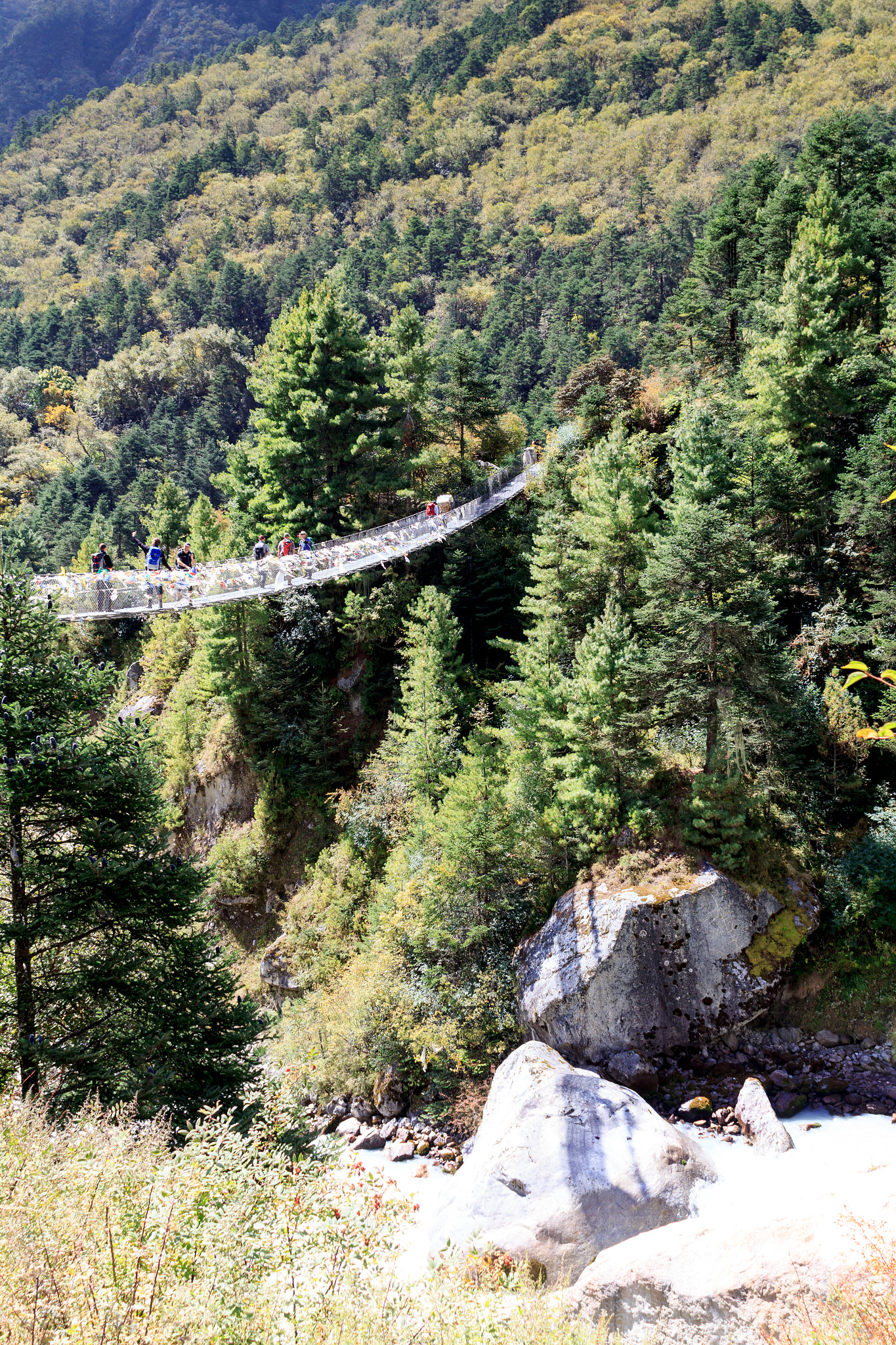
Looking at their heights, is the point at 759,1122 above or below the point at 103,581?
below

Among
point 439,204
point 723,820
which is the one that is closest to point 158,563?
point 723,820

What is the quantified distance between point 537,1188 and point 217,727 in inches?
796

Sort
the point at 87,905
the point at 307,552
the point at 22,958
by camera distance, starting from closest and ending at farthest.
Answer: the point at 22,958 < the point at 87,905 < the point at 307,552

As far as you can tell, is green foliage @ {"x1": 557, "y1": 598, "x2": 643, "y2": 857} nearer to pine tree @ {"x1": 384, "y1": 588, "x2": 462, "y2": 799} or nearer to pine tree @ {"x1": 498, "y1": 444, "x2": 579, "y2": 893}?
pine tree @ {"x1": 498, "y1": 444, "x2": 579, "y2": 893}

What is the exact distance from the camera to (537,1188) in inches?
446

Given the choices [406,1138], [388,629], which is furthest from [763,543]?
[406,1138]

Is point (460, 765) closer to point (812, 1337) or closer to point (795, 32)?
point (812, 1337)

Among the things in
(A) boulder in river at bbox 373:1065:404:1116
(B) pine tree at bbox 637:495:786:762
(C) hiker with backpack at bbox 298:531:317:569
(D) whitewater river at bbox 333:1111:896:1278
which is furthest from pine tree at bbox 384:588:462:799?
(D) whitewater river at bbox 333:1111:896:1278

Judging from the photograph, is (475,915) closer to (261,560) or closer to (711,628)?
(711,628)

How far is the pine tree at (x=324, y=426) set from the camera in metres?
25.5

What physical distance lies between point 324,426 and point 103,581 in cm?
1079

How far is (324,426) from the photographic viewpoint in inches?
1016

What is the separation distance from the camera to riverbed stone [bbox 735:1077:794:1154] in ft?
43.9

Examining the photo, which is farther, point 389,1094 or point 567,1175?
point 389,1094
